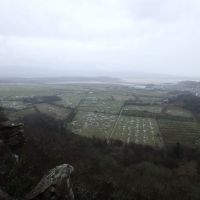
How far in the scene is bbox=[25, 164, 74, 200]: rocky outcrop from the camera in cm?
927

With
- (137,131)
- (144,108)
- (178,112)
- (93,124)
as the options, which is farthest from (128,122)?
(178,112)

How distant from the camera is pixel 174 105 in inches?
3275

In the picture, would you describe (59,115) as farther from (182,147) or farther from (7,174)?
(7,174)

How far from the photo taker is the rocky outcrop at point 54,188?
9.27 meters

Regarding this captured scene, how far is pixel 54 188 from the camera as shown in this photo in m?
9.38

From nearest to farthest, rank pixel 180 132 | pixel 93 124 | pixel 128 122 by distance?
pixel 180 132 < pixel 93 124 < pixel 128 122

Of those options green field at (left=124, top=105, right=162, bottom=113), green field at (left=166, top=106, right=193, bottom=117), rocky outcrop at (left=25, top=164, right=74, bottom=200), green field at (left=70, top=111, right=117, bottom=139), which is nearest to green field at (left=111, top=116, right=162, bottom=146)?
green field at (left=70, top=111, right=117, bottom=139)

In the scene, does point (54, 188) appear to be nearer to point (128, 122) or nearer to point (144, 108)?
point (128, 122)

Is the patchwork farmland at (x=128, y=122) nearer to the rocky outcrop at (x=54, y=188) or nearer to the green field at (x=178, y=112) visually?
the green field at (x=178, y=112)

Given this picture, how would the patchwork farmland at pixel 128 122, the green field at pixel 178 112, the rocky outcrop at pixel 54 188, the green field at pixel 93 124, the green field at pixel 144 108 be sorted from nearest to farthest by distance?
the rocky outcrop at pixel 54 188, the patchwork farmland at pixel 128 122, the green field at pixel 93 124, the green field at pixel 178 112, the green field at pixel 144 108

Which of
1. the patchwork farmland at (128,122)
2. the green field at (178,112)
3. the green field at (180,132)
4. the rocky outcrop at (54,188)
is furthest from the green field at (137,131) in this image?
the rocky outcrop at (54,188)

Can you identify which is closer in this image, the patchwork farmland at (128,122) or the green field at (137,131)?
the green field at (137,131)

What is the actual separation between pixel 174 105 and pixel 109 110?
23.9 metres

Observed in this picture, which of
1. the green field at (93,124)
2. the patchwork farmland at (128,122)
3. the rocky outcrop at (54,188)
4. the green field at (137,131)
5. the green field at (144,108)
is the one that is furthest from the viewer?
the green field at (144,108)
